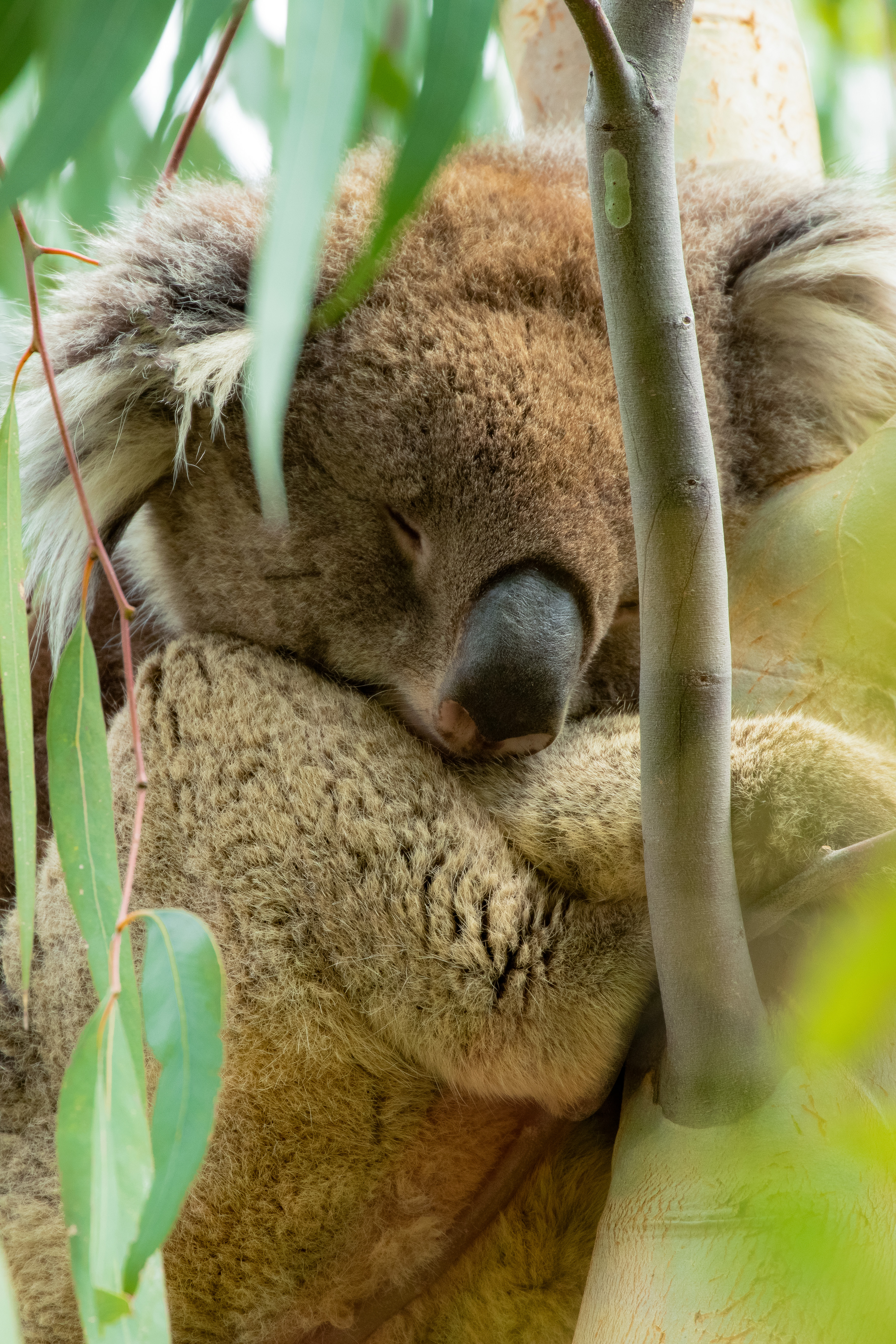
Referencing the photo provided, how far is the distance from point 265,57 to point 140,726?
2256 millimetres

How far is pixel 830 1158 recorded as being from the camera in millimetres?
1084

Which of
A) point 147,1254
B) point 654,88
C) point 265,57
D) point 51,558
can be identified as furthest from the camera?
point 265,57

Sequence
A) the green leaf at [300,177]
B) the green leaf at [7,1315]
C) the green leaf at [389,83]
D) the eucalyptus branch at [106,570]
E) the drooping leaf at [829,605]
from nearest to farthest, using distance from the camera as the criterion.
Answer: the green leaf at [300,177]
the green leaf at [7,1315]
the eucalyptus branch at [106,570]
the green leaf at [389,83]
the drooping leaf at [829,605]

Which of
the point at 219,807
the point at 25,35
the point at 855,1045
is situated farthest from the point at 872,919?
the point at 25,35

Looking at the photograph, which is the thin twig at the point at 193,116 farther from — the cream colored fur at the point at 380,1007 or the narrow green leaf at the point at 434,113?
the cream colored fur at the point at 380,1007

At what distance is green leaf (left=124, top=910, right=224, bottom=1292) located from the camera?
0.88m

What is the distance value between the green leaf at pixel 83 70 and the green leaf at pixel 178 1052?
633mm

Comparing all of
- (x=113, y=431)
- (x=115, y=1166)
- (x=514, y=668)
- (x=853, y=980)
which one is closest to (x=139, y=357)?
(x=113, y=431)

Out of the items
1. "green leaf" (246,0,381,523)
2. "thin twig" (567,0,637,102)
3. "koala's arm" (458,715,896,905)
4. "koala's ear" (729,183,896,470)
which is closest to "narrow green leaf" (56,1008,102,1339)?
"green leaf" (246,0,381,523)

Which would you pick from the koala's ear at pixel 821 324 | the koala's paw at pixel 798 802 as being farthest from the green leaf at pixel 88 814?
the koala's ear at pixel 821 324

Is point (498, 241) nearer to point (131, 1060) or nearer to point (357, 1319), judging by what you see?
point (131, 1060)

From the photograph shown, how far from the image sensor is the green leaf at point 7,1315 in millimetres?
919

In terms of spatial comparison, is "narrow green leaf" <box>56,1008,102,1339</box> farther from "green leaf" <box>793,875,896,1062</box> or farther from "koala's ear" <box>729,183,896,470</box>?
"koala's ear" <box>729,183,896,470</box>

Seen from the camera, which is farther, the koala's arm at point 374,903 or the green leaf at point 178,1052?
the koala's arm at point 374,903
